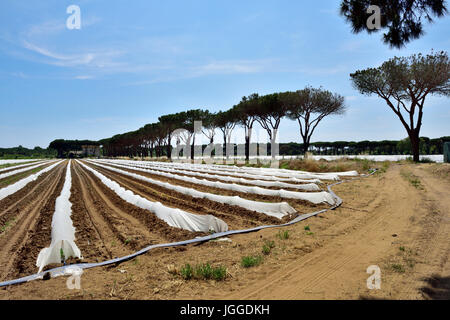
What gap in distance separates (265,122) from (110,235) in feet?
99.1

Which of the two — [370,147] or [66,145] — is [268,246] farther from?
[66,145]

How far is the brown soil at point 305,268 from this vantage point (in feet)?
9.73

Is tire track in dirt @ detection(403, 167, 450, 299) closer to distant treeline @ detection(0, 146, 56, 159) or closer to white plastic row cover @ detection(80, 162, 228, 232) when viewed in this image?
white plastic row cover @ detection(80, 162, 228, 232)

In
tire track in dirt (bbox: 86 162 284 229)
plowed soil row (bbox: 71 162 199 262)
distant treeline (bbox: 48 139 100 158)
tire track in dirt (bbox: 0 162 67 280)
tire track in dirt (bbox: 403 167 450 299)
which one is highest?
distant treeline (bbox: 48 139 100 158)

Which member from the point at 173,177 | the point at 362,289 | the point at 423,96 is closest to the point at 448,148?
the point at 423,96

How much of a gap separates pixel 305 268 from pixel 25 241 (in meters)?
→ 5.15

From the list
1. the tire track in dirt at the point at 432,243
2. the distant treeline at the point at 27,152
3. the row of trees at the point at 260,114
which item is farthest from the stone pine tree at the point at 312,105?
the distant treeline at the point at 27,152

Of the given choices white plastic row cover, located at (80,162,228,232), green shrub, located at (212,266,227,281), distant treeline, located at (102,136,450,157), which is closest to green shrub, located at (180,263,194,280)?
green shrub, located at (212,266,227,281)

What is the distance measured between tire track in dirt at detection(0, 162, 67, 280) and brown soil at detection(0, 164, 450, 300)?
84 centimetres

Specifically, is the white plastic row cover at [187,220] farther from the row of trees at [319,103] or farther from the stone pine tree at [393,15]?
the row of trees at [319,103]

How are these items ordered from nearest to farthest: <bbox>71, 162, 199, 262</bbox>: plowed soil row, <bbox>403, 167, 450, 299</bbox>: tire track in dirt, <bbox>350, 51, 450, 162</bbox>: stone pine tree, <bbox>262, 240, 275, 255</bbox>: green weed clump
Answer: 1. <bbox>403, 167, 450, 299</bbox>: tire track in dirt
2. <bbox>262, 240, 275, 255</bbox>: green weed clump
3. <bbox>71, 162, 199, 262</bbox>: plowed soil row
4. <bbox>350, 51, 450, 162</bbox>: stone pine tree

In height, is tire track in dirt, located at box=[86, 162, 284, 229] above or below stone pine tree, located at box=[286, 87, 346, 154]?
below

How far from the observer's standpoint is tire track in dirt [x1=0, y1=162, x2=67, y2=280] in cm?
390
